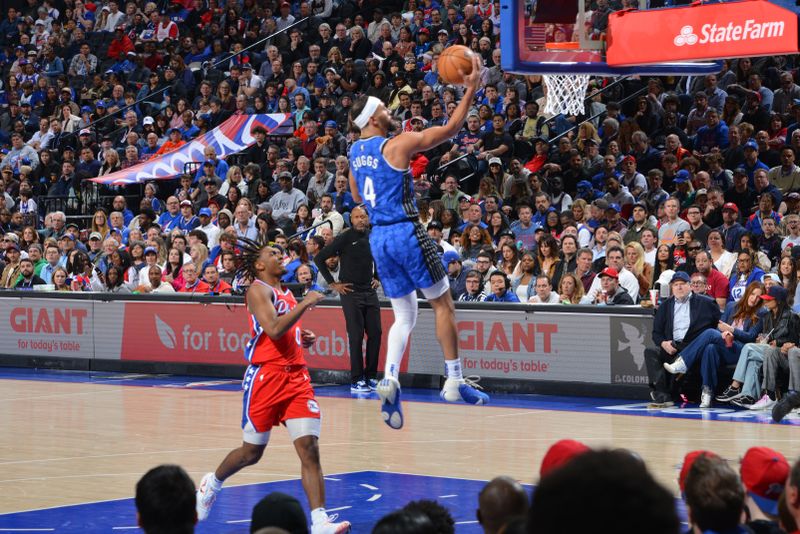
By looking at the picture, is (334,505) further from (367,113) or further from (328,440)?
(328,440)

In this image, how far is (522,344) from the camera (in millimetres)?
16016

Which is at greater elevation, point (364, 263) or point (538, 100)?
point (538, 100)

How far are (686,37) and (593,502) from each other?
8.78 metres

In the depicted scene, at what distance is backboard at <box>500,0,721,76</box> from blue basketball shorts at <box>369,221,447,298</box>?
3023mm

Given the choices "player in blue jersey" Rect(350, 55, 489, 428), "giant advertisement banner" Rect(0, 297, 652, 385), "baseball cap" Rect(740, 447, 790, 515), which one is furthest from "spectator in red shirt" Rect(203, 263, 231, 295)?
"baseball cap" Rect(740, 447, 790, 515)

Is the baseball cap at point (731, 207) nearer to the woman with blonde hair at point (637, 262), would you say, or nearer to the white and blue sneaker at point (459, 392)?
the woman with blonde hair at point (637, 262)

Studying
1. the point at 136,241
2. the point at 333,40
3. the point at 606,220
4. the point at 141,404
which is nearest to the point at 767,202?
the point at 606,220

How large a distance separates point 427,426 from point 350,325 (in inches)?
124

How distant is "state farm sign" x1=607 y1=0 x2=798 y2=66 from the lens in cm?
953

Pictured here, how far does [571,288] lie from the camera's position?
51.8 feet

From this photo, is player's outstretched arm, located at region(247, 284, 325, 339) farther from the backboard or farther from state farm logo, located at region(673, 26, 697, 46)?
state farm logo, located at region(673, 26, 697, 46)

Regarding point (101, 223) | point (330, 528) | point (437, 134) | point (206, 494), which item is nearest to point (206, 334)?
point (101, 223)

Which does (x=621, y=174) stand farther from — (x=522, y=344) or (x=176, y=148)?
(x=176, y=148)

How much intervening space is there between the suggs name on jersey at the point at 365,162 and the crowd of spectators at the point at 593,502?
358 cm
